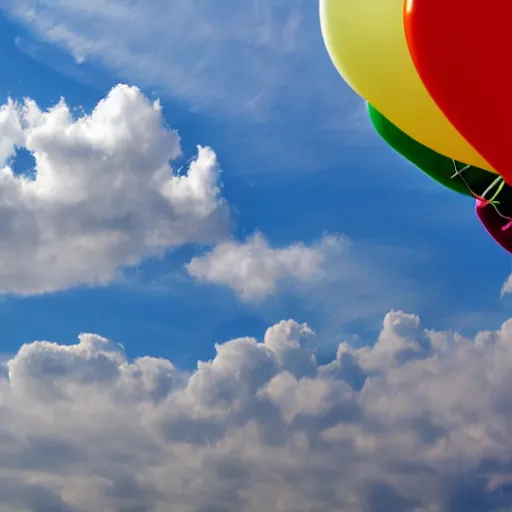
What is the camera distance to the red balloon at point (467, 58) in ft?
20.5

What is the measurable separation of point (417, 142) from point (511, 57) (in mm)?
1907

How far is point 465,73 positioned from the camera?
252 inches

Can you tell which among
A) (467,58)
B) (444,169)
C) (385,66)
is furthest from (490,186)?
(467,58)

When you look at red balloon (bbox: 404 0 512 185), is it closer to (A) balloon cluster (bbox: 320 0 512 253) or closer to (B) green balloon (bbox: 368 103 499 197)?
(A) balloon cluster (bbox: 320 0 512 253)

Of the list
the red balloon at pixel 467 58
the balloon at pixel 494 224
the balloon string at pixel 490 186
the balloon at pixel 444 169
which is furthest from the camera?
the balloon at pixel 494 224

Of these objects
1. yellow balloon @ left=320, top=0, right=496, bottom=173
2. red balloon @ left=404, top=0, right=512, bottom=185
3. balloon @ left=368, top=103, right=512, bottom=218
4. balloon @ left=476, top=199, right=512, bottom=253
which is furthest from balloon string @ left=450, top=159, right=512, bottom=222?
red balloon @ left=404, top=0, right=512, bottom=185

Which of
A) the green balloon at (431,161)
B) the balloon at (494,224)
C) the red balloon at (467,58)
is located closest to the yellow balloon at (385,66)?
the red balloon at (467,58)

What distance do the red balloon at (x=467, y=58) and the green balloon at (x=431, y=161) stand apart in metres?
1.60

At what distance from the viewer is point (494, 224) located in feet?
27.9

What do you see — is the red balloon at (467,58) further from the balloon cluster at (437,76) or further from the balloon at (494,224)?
the balloon at (494,224)

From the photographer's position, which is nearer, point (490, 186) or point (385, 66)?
point (385, 66)

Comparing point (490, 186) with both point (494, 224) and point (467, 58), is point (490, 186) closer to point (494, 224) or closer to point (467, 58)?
point (494, 224)

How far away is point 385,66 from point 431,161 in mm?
1544

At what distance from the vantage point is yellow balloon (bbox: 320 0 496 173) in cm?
689
